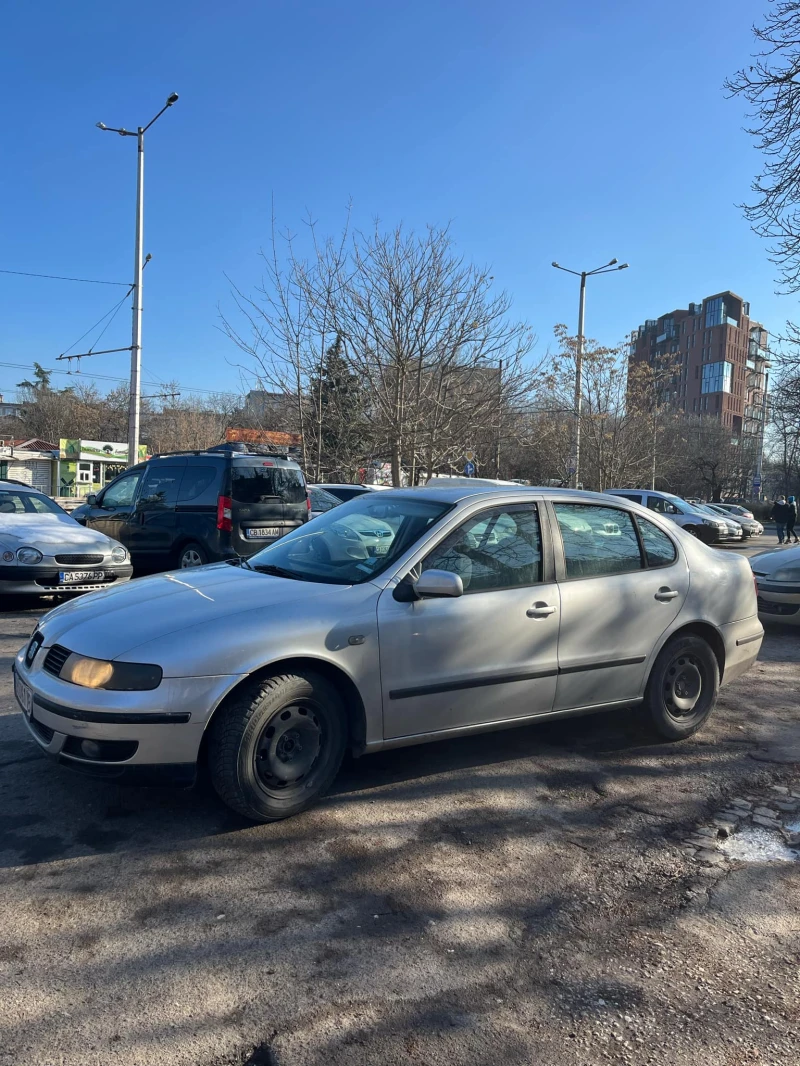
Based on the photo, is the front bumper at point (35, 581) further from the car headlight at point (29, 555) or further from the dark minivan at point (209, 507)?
the dark minivan at point (209, 507)

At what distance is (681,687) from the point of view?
496 cm

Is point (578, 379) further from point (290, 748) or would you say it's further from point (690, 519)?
point (290, 748)

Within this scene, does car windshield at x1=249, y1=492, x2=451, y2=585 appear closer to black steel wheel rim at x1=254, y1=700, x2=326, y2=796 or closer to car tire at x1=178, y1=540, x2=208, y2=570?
black steel wheel rim at x1=254, y1=700, x2=326, y2=796

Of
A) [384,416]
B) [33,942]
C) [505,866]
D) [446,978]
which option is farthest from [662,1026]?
[384,416]

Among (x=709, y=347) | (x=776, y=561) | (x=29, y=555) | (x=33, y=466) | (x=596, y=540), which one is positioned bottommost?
(x=29, y=555)

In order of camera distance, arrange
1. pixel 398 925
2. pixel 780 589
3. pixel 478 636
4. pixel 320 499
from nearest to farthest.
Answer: pixel 398 925 → pixel 478 636 → pixel 780 589 → pixel 320 499

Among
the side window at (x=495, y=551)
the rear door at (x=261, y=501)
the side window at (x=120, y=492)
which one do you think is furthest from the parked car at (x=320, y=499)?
the side window at (x=495, y=551)

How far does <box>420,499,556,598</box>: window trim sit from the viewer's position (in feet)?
13.5

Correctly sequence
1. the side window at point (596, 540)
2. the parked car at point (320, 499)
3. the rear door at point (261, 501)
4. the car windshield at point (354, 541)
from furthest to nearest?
the parked car at point (320, 499) < the rear door at point (261, 501) < the side window at point (596, 540) < the car windshield at point (354, 541)

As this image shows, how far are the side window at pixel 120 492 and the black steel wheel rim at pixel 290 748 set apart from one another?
28.7ft

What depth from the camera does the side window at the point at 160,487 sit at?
34.0ft

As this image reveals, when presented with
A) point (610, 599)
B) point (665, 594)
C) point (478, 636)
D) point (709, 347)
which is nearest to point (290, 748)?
point (478, 636)

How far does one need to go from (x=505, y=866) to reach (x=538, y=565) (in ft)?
5.48

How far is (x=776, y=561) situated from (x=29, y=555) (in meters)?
8.37
